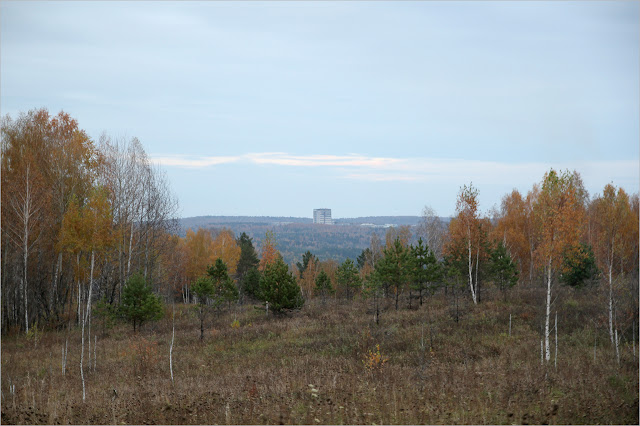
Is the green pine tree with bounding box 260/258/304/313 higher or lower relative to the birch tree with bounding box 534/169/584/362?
lower

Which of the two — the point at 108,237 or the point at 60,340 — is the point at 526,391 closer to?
the point at 108,237

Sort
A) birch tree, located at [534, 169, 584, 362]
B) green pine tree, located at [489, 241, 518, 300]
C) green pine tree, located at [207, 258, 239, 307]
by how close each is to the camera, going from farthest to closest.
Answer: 1. green pine tree, located at [489, 241, 518, 300]
2. green pine tree, located at [207, 258, 239, 307]
3. birch tree, located at [534, 169, 584, 362]

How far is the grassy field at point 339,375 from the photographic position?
9.45 metres

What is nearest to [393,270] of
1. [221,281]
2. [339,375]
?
[221,281]

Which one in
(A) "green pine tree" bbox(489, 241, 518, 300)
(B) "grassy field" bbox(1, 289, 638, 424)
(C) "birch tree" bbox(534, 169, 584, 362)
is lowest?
(B) "grassy field" bbox(1, 289, 638, 424)

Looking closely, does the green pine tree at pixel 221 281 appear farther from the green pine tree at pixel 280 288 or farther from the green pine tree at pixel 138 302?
the green pine tree at pixel 138 302

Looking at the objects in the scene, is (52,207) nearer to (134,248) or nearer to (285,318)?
(134,248)

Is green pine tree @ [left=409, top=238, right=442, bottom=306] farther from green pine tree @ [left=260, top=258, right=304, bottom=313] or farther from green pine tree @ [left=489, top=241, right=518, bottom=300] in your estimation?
green pine tree @ [left=260, top=258, right=304, bottom=313]

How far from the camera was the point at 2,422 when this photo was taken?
31.0 feet

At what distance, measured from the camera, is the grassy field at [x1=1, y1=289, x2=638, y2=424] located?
31.0ft

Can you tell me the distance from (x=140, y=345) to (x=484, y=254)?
2366 cm

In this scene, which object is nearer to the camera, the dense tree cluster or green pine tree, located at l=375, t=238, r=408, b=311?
the dense tree cluster

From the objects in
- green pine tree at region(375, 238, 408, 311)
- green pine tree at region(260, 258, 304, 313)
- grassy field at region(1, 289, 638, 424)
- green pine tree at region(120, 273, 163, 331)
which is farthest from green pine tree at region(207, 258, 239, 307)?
green pine tree at region(375, 238, 408, 311)

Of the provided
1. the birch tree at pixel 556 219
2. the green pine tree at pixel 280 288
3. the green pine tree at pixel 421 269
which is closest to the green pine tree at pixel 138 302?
the green pine tree at pixel 280 288
